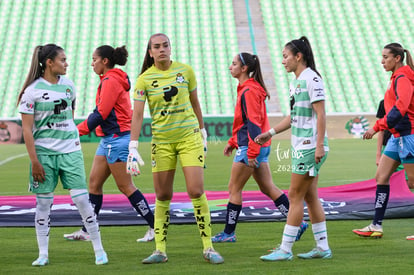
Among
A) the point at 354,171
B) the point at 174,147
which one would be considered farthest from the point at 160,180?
the point at 354,171

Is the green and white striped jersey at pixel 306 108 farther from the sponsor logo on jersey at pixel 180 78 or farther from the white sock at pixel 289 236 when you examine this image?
the sponsor logo on jersey at pixel 180 78

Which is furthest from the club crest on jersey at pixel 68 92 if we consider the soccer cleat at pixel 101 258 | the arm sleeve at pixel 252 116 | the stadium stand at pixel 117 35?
the stadium stand at pixel 117 35

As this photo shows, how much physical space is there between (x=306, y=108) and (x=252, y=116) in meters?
1.20

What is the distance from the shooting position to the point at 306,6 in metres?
44.8

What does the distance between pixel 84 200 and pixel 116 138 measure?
137cm

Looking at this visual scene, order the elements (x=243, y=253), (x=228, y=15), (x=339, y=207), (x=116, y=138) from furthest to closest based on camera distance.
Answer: (x=228, y=15) → (x=339, y=207) → (x=116, y=138) → (x=243, y=253)

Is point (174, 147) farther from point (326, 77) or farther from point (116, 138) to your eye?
point (326, 77)

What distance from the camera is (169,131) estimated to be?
6.61m

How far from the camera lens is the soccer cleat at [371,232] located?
7.94 m

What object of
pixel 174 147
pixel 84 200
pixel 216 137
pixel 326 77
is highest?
pixel 326 77

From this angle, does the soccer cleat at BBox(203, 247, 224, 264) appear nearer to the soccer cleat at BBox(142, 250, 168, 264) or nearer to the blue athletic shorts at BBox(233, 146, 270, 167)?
the soccer cleat at BBox(142, 250, 168, 264)

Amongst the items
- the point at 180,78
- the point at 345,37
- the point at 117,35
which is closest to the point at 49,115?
the point at 180,78

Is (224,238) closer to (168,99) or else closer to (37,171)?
(168,99)

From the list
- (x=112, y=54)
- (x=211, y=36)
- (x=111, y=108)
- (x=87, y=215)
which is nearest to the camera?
(x=87, y=215)
